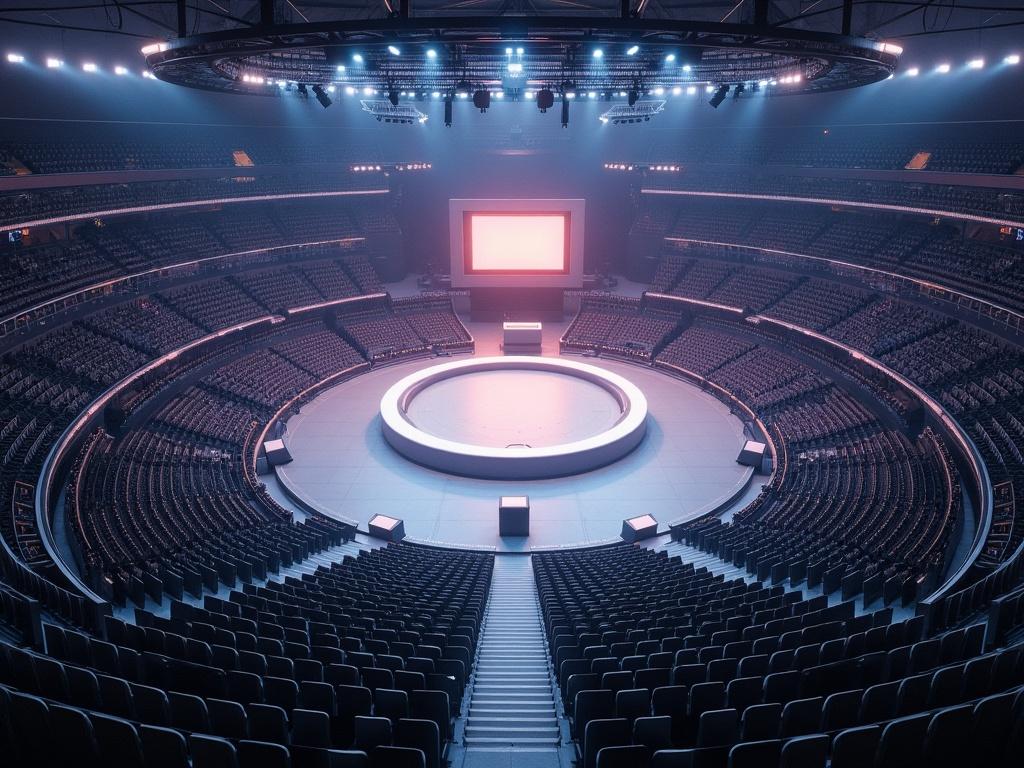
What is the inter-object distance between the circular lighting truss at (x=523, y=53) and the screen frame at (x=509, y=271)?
32.0ft

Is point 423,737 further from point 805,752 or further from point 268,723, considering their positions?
point 805,752

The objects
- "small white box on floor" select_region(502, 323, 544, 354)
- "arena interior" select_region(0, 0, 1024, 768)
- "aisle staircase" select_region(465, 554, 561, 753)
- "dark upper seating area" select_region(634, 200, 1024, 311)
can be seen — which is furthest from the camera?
"small white box on floor" select_region(502, 323, 544, 354)

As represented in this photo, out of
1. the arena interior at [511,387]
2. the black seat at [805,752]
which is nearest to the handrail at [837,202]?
the arena interior at [511,387]

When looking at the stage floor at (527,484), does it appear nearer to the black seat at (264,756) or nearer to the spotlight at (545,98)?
the spotlight at (545,98)

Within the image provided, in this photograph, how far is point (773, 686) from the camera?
825cm

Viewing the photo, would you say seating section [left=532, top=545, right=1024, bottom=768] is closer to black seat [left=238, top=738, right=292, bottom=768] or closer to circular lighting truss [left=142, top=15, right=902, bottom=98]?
black seat [left=238, top=738, right=292, bottom=768]

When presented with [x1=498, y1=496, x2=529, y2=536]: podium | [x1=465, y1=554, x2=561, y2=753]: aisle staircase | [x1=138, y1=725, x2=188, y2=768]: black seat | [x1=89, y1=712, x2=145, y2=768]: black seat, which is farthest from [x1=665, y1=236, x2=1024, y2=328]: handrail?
[x1=89, y1=712, x2=145, y2=768]: black seat

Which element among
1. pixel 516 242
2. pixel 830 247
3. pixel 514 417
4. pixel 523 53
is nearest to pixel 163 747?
pixel 523 53

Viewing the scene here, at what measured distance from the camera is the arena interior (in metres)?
8.25

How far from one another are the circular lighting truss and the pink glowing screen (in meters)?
10.8

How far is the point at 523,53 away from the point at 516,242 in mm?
22469

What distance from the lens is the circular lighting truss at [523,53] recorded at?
1130 cm

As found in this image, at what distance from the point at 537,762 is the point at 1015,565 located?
9886 mm

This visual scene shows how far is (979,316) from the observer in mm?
25688
